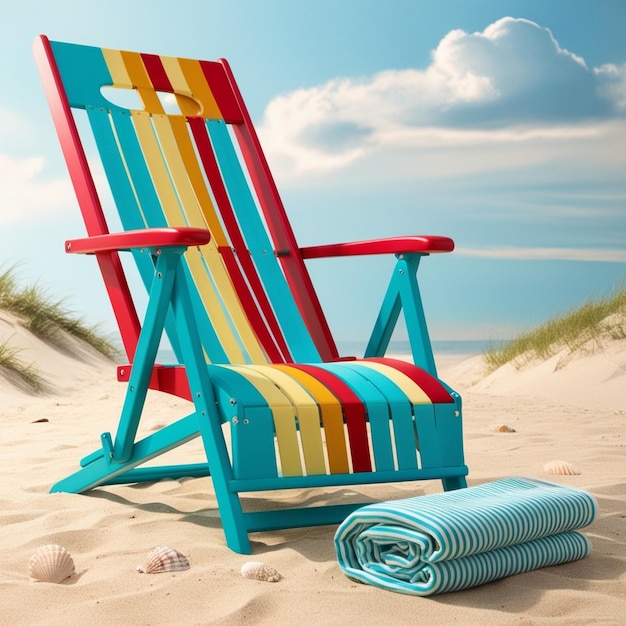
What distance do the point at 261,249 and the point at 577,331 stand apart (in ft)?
14.9

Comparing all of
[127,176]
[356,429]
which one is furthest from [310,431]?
[127,176]

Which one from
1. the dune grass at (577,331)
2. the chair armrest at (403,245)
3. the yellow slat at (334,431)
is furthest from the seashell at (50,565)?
the dune grass at (577,331)

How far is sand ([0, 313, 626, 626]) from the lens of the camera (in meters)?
1.70

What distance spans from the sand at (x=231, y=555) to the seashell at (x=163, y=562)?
3cm

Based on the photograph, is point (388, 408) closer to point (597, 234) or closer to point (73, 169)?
point (73, 169)

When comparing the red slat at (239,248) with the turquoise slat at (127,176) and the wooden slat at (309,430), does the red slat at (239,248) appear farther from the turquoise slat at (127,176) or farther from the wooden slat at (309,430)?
the wooden slat at (309,430)

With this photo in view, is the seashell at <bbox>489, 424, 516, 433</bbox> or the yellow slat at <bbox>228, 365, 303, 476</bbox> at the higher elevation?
the yellow slat at <bbox>228, 365, 303, 476</bbox>

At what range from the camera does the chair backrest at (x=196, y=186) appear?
290 cm

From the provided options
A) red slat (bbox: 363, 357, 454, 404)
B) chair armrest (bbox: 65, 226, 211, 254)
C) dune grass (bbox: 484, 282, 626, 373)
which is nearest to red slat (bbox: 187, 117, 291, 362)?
red slat (bbox: 363, 357, 454, 404)

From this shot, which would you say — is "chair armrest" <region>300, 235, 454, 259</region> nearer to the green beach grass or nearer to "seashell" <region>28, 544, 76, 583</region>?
"seashell" <region>28, 544, 76, 583</region>

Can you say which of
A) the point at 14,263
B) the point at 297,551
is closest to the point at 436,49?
the point at 14,263

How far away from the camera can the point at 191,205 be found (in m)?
3.19

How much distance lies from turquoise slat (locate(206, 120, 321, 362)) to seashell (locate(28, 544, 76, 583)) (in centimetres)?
126

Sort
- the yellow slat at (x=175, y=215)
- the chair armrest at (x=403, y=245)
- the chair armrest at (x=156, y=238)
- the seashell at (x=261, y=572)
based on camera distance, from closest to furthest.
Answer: the seashell at (x=261, y=572)
the chair armrest at (x=156, y=238)
the chair armrest at (x=403, y=245)
the yellow slat at (x=175, y=215)
